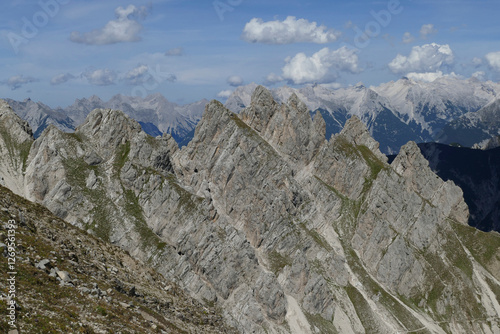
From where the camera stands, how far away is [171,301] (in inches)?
2491

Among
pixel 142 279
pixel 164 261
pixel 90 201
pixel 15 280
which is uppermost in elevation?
pixel 15 280

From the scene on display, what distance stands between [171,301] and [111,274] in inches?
400

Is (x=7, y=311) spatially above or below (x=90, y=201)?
above

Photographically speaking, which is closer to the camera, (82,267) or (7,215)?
(82,267)

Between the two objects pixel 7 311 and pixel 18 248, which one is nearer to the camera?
pixel 7 311

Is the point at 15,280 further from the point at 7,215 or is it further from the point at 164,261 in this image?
the point at 164,261

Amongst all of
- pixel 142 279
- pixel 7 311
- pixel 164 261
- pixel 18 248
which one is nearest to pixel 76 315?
pixel 7 311

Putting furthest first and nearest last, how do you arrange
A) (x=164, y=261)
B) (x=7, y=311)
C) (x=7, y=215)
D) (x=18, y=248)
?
1. (x=164, y=261)
2. (x=7, y=215)
3. (x=18, y=248)
4. (x=7, y=311)

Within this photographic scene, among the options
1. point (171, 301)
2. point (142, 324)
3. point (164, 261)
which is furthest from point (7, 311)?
point (164, 261)

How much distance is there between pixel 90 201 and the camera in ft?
656

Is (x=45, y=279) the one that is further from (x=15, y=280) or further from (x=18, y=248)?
(x=18, y=248)

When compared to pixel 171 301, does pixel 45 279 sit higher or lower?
higher

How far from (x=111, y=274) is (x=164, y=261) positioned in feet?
455

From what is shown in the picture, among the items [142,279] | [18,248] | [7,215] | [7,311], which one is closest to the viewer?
[7,311]
